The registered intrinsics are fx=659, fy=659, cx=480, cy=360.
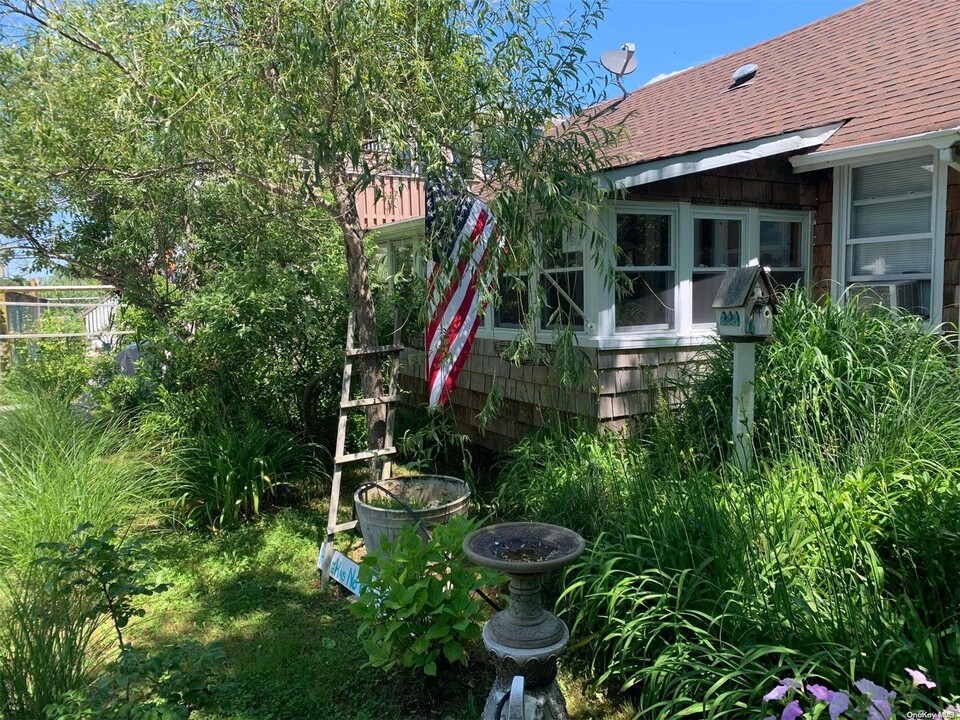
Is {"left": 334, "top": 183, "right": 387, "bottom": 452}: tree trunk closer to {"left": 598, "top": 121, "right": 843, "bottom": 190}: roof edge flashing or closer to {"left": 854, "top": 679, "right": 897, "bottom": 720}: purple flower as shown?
{"left": 598, "top": 121, "right": 843, "bottom": 190}: roof edge flashing

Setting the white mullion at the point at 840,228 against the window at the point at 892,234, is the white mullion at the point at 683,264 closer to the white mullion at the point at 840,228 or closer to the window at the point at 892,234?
the window at the point at 892,234

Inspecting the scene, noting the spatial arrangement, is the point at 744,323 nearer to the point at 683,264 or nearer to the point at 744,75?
the point at 683,264

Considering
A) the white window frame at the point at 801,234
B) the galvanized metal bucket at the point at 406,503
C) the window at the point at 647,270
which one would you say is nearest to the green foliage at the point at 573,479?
the galvanized metal bucket at the point at 406,503

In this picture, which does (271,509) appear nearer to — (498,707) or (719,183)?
(498,707)

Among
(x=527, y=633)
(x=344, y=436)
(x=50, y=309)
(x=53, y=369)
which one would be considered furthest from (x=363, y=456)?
(x=50, y=309)

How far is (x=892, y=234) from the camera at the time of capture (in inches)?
235

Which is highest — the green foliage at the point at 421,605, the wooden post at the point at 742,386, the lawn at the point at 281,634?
the wooden post at the point at 742,386

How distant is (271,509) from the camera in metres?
6.19

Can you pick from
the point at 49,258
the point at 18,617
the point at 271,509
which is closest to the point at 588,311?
the point at 271,509

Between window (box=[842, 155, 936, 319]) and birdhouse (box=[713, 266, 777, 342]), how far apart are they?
7.68ft

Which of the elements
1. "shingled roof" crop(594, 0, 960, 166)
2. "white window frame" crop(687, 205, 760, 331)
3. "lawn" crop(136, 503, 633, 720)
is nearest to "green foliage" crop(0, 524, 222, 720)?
"lawn" crop(136, 503, 633, 720)

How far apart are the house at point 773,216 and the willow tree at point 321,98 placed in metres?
1.15

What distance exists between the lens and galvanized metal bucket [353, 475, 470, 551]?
439cm

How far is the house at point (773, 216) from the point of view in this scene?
5.41 m
